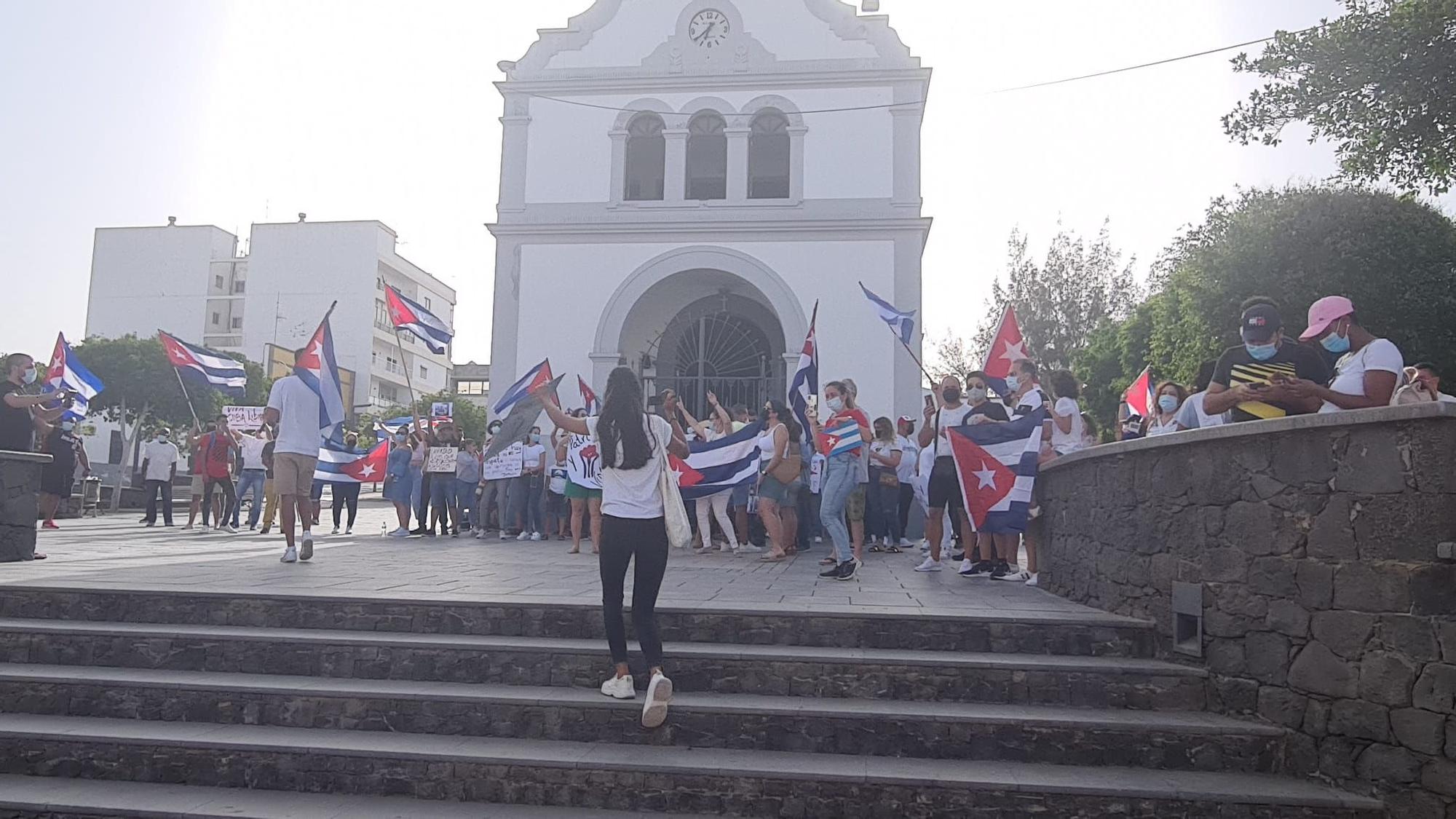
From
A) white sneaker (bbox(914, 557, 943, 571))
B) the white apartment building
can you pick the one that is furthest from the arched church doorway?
the white apartment building

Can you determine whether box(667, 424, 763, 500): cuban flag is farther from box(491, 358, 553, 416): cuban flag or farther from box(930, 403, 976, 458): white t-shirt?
box(930, 403, 976, 458): white t-shirt

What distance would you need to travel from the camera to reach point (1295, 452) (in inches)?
197

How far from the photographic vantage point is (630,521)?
18.4 ft

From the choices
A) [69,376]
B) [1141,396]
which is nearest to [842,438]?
[1141,396]

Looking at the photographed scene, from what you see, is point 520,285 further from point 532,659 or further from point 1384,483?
point 1384,483

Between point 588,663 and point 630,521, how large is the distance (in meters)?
0.90

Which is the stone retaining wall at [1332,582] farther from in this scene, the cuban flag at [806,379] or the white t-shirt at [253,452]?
the white t-shirt at [253,452]

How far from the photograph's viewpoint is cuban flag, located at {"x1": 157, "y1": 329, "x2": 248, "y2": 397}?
15.8 m

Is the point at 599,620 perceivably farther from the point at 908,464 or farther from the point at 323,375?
the point at 908,464

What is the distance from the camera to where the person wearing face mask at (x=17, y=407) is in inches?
379

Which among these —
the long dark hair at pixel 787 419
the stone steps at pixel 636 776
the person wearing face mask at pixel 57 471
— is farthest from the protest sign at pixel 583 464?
the person wearing face mask at pixel 57 471

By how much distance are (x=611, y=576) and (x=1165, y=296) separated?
33117 millimetres

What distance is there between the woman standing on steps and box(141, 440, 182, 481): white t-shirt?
14.1 m

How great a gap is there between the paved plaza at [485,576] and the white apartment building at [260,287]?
6037 centimetres
